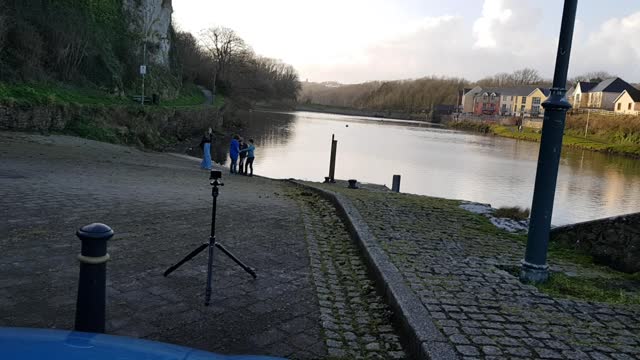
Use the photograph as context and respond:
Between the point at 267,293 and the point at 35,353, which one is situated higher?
the point at 35,353

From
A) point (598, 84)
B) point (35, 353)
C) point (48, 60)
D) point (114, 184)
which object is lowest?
point (114, 184)

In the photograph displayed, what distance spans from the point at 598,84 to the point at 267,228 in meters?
108

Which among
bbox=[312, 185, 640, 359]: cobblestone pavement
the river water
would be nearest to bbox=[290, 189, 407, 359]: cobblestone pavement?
bbox=[312, 185, 640, 359]: cobblestone pavement

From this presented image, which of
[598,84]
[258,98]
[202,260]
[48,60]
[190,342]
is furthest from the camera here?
[258,98]

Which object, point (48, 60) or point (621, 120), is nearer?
point (48, 60)

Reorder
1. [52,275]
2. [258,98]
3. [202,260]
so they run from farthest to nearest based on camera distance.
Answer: [258,98], [202,260], [52,275]

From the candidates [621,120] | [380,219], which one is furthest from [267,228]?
[621,120]

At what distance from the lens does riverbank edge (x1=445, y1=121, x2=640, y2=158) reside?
59.6 metres

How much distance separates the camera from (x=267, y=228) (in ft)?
24.8

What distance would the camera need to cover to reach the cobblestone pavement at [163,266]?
3.85 m

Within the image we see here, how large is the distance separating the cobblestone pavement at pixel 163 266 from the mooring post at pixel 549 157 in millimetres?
2332

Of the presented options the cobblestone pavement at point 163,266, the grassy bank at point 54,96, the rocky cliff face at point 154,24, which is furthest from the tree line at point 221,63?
the cobblestone pavement at point 163,266

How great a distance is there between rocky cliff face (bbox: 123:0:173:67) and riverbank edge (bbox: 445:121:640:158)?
3192cm

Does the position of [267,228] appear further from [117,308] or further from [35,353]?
[35,353]
